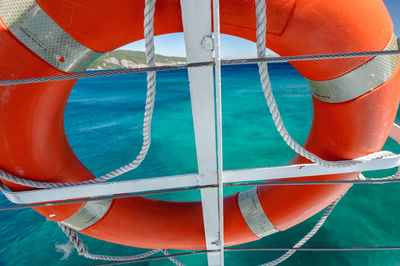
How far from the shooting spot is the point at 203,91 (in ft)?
1.66

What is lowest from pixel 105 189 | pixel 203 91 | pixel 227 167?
pixel 105 189

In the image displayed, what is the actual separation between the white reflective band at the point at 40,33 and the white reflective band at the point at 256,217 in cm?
72

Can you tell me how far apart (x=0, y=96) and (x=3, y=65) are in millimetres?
77

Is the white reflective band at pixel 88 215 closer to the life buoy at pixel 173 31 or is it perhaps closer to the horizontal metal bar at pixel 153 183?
the life buoy at pixel 173 31

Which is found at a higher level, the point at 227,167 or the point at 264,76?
the point at 227,167

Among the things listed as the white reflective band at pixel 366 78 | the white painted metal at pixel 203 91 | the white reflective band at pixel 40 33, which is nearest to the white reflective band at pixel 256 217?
the white painted metal at pixel 203 91

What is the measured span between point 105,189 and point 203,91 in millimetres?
347

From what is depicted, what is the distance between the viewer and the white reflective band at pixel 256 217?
0.88 metres

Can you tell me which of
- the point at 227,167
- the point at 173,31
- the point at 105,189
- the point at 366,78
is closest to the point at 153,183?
the point at 105,189

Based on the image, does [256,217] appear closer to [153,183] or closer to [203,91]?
[153,183]

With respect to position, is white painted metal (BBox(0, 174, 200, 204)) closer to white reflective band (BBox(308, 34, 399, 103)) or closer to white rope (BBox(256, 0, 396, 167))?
white rope (BBox(256, 0, 396, 167))

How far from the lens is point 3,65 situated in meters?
0.55

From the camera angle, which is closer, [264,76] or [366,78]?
[264,76]

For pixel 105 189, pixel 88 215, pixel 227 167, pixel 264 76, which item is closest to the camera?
pixel 264 76
